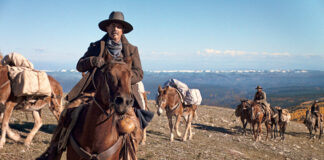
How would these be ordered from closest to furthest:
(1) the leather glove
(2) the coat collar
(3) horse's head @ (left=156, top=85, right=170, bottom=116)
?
(1) the leather glove < (2) the coat collar < (3) horse's head @ (left=156, top=85, right=170, bottom=116)

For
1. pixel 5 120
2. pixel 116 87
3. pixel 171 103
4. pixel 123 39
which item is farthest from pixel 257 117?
pixel 116 87

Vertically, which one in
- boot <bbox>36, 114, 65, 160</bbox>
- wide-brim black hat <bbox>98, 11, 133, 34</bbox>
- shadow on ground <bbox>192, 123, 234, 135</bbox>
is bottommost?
shadow on ground <bbox>192, 123, 234, 135</bbox>

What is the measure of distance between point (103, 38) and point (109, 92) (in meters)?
1.82

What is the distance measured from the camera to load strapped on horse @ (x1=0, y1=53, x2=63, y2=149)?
8.09 meters

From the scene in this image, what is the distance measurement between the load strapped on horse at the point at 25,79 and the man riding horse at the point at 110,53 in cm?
494

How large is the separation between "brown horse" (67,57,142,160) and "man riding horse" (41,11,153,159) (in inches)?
20.5

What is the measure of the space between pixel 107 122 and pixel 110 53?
136 cm

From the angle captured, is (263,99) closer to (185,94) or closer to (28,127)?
(185,94)

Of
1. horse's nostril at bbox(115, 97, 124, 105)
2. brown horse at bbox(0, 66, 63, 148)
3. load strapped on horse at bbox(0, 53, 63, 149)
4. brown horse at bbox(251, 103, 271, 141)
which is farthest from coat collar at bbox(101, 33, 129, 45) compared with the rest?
brown horse at bbox(251, 103, 271, 141)

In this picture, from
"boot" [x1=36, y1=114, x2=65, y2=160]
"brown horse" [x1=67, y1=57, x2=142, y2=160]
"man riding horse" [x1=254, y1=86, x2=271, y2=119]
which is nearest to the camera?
"brown horse" [x1=67, y1=57, x2=142, y2=160]

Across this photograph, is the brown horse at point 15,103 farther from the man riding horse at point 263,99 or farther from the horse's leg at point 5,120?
the man riding horse at point 263,99

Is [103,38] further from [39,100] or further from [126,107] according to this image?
[39,100]

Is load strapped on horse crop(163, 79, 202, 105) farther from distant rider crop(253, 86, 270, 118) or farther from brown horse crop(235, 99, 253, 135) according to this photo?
distant rider crop(253, 86, 270, 118)

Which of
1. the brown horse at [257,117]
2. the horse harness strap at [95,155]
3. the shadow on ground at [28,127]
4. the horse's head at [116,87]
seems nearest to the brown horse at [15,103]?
the shadow on ground at [28,127]
